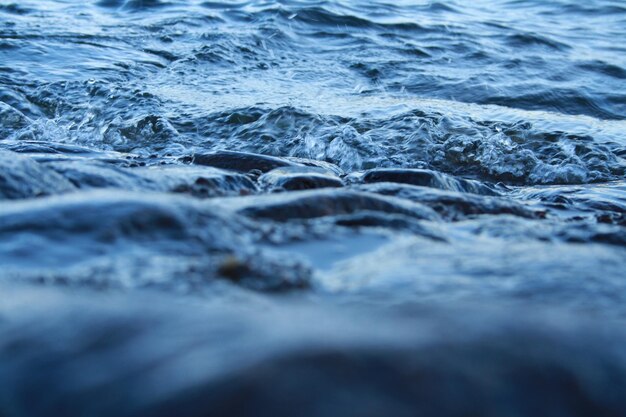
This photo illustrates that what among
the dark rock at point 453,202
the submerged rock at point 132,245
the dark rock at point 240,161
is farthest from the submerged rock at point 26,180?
the dark rock at point 240,161

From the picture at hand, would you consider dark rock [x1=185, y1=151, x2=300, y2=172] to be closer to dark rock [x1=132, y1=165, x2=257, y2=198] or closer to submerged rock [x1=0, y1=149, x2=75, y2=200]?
Answer: dark rock [x1=132, y1=165, x2=257, y2=198]

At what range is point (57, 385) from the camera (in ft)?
3.98

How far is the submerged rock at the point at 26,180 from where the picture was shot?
2.26 m

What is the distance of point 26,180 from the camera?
2330 millimetres

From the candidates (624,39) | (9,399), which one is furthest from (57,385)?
(624,39)

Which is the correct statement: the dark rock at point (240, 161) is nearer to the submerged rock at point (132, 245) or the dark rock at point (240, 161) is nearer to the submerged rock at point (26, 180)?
the submerged rock at point (26, 180)

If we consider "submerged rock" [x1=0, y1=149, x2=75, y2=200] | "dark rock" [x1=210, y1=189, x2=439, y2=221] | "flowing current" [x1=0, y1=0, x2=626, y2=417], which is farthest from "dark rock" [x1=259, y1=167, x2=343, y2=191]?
"submerged rock" [x1=0, y1=149, x2=75, y2=200]

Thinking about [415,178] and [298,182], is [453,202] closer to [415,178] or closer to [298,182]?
[415,178]

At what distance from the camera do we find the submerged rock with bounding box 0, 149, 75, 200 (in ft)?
7.41

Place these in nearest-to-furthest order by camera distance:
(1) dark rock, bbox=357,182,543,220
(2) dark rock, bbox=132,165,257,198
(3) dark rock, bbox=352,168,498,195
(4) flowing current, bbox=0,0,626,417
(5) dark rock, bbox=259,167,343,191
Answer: (4) flowing current, bbox=0,0,626,417
(1) dark rock, bbox=357,182,543,220
(2) dark rock, bbox=132,165,257,198
(5) dark rock, bbox=259,167,343,191
(3) dark rock, bbox=352,168,498,195

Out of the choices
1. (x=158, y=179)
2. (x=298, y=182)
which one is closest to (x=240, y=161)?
(x=298, y=182)

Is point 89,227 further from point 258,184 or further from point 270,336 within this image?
point 258,184

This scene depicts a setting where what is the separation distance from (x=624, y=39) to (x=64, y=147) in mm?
7788

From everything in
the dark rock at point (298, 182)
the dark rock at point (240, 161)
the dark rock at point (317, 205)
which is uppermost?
the dark rock at point (317, 205)
